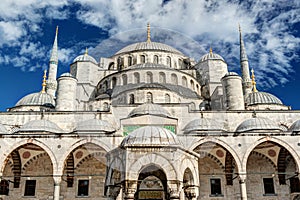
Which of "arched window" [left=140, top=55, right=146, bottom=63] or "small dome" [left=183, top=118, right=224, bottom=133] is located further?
"arched window" [left=140, top=55, right=146, bottom=63]

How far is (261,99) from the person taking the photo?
68.3 feet

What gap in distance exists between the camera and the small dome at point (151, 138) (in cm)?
592

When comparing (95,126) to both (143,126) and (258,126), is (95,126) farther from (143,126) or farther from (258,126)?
(258,126)

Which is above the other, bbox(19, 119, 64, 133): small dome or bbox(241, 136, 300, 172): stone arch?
bbox(19, 119, 64, 133): small dome

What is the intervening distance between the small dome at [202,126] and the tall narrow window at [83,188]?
553cm

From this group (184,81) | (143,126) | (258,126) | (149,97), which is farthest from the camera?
(184,81)

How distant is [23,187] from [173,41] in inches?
475

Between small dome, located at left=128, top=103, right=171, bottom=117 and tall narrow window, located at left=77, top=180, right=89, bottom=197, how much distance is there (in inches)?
158

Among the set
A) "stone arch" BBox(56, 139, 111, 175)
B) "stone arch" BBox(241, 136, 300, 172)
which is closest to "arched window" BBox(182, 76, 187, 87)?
"stone arch" BBox(241, 136, 300, 172)

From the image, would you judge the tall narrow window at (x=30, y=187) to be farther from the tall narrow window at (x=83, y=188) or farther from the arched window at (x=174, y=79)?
the arched window at (x=174, y=79)

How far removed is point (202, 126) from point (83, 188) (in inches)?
258

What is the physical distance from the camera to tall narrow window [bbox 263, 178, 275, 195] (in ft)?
49.6

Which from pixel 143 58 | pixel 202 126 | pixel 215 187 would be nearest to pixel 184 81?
pixel 143 58

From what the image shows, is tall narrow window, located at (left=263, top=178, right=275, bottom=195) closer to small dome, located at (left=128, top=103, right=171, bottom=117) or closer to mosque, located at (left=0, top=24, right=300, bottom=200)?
mosque, located at (left=0, top=24, right=300, bottom=200)
